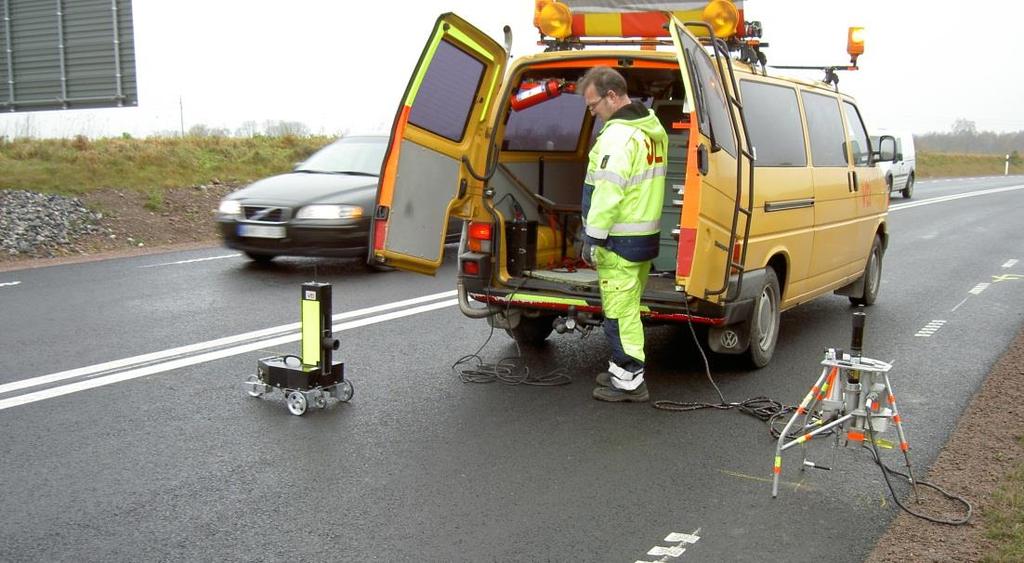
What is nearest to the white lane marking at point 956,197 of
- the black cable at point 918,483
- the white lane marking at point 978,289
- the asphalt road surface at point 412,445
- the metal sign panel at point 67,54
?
the white lane marking at point 978,289

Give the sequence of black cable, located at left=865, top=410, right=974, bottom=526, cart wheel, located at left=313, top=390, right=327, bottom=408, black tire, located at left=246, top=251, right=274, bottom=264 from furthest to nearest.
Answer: black tire, located at left=246, top=251, right=274, bottom=264 < cart wheel, located at left=313, top=390, right=327, bottom=408 < black cable, located at left=865, top=410, right=974, bottom=526

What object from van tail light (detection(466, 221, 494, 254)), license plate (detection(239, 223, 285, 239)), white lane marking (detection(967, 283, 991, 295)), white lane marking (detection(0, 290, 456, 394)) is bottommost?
white lane marking (detection(0, 290, 456, 394))

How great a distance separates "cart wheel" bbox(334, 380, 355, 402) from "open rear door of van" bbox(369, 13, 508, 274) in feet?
2.75

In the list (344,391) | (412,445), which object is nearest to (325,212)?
(344,391)

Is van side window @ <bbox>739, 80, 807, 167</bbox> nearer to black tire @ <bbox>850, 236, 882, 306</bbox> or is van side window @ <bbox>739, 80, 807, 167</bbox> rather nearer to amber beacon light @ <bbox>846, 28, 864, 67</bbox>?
amber beacon light @ <bbox>846, 28, 864, 67</bbox>

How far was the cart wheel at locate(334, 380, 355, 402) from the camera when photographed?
6.08 meters

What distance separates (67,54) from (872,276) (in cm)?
1470

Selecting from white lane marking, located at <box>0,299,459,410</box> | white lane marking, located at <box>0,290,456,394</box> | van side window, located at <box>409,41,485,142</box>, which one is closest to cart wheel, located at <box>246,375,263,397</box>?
white lane marking, located at <box>0,299,459,410</box>

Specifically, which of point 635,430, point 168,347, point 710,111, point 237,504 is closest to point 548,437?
point 635,430

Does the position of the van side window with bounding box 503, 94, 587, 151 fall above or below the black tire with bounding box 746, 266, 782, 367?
above

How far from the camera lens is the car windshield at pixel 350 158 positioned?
12.8 metres

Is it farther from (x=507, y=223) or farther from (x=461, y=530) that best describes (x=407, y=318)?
(x=461, y=530)

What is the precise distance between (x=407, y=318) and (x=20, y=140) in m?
13.8

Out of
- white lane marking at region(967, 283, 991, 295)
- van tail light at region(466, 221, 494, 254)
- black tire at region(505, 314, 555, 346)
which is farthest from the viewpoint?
white lane marking at region(967, 283, 991, 295)
